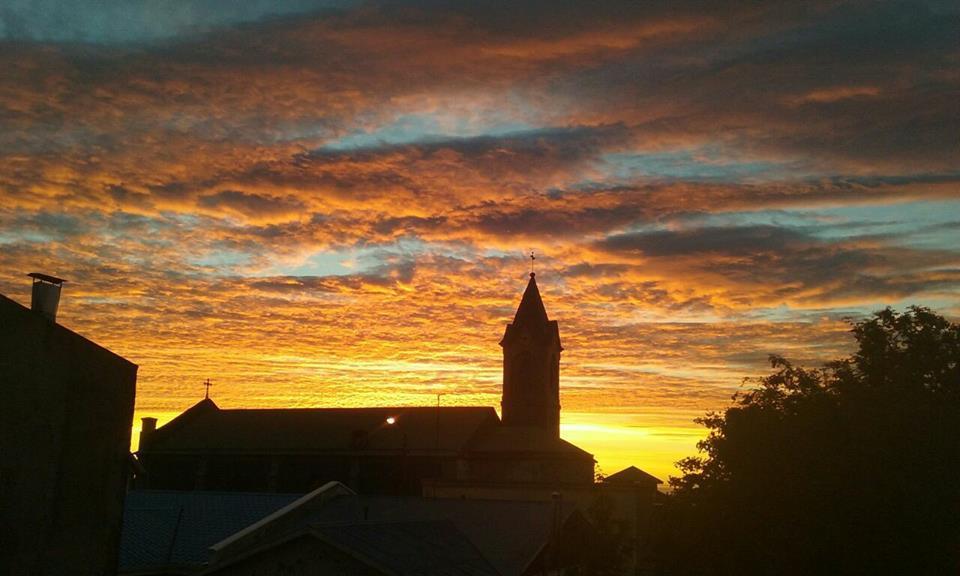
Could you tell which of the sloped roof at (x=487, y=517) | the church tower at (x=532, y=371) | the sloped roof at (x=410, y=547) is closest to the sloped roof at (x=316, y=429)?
the church tower at (x=532, y=371)

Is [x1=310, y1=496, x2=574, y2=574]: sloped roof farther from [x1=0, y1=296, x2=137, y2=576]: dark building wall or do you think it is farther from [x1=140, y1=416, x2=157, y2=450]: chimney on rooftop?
[x1=140, y1=416, x2=157, y2=450]: chimney on rooftop

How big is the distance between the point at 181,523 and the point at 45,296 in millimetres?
20415

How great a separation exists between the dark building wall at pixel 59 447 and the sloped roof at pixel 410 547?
683 centimetres

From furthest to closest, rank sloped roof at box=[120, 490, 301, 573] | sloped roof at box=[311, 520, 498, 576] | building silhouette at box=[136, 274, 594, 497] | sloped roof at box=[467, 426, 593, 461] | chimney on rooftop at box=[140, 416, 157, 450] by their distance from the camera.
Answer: chimney on rooftop at box=[140, 416, 157, 450], building silhouette at box=[136, 274, 594, 497], sloped roof at box=[467, 426, 593, 461], sloped roof at box=[120, 490, 301, 573], sloped roof at box=[311, 520, 498, 576]

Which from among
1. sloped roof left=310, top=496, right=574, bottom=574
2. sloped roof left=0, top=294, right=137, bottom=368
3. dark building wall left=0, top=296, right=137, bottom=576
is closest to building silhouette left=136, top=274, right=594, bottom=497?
sloped roof left=310, top=496, right=574, bottom=574

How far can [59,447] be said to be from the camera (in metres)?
22.3

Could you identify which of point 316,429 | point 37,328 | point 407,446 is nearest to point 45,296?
point 37,328

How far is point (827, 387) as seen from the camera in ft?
130

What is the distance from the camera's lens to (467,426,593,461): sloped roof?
62781 millimetres

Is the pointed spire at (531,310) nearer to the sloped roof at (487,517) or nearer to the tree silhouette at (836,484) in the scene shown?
the sloped roof at (487,517)

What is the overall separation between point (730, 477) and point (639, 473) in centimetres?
8003

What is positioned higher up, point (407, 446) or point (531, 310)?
point (531, 310)

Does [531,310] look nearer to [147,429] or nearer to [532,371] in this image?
[532,371]

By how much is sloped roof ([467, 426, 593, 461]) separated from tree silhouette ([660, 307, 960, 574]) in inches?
978
